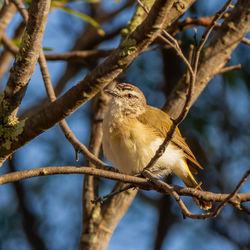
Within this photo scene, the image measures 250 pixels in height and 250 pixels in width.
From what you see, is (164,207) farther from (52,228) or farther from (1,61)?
(1,61)

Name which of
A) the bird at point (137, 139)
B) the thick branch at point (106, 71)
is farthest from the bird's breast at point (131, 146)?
the thick branch at point (106, 71)

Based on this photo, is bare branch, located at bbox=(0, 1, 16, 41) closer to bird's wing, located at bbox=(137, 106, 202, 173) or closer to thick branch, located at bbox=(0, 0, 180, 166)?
bird's wing, located at bbox=(137, 106, 202, 173)

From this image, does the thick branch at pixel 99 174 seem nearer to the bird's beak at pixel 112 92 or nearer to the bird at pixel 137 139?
the bird at pixel 137 139

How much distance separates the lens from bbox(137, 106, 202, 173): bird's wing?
14.9ft

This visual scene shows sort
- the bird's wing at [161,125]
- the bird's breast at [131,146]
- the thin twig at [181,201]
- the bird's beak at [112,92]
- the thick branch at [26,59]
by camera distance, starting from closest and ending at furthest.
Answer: the thin twig at [181,201] < the thick branch at [26,59] < the bird's breast at [131,146] < the bird's wing at [161,125] < the bird's beak at [112,92]

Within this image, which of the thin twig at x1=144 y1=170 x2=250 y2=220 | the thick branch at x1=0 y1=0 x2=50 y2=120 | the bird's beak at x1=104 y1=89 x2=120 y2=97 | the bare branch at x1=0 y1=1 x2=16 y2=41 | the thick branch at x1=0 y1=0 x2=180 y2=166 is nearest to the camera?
the thin twig at x1=144 y1=170 x2=250 y2=220

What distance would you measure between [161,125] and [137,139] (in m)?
0.54

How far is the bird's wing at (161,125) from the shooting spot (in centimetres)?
453

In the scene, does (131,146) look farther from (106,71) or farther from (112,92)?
(106,71)

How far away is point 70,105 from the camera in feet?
9.09

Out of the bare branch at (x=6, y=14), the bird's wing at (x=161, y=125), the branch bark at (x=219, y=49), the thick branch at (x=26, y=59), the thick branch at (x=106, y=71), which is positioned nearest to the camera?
the thick branch at (x=106, y=71)

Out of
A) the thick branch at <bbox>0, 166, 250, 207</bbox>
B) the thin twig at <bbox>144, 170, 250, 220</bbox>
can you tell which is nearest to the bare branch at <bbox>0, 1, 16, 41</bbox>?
the thick branch at <bbox>0, 166, 250, 207</bbox>

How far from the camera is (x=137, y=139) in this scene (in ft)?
13.8

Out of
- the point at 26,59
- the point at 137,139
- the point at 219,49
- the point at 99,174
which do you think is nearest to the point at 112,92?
the point at 137,139
